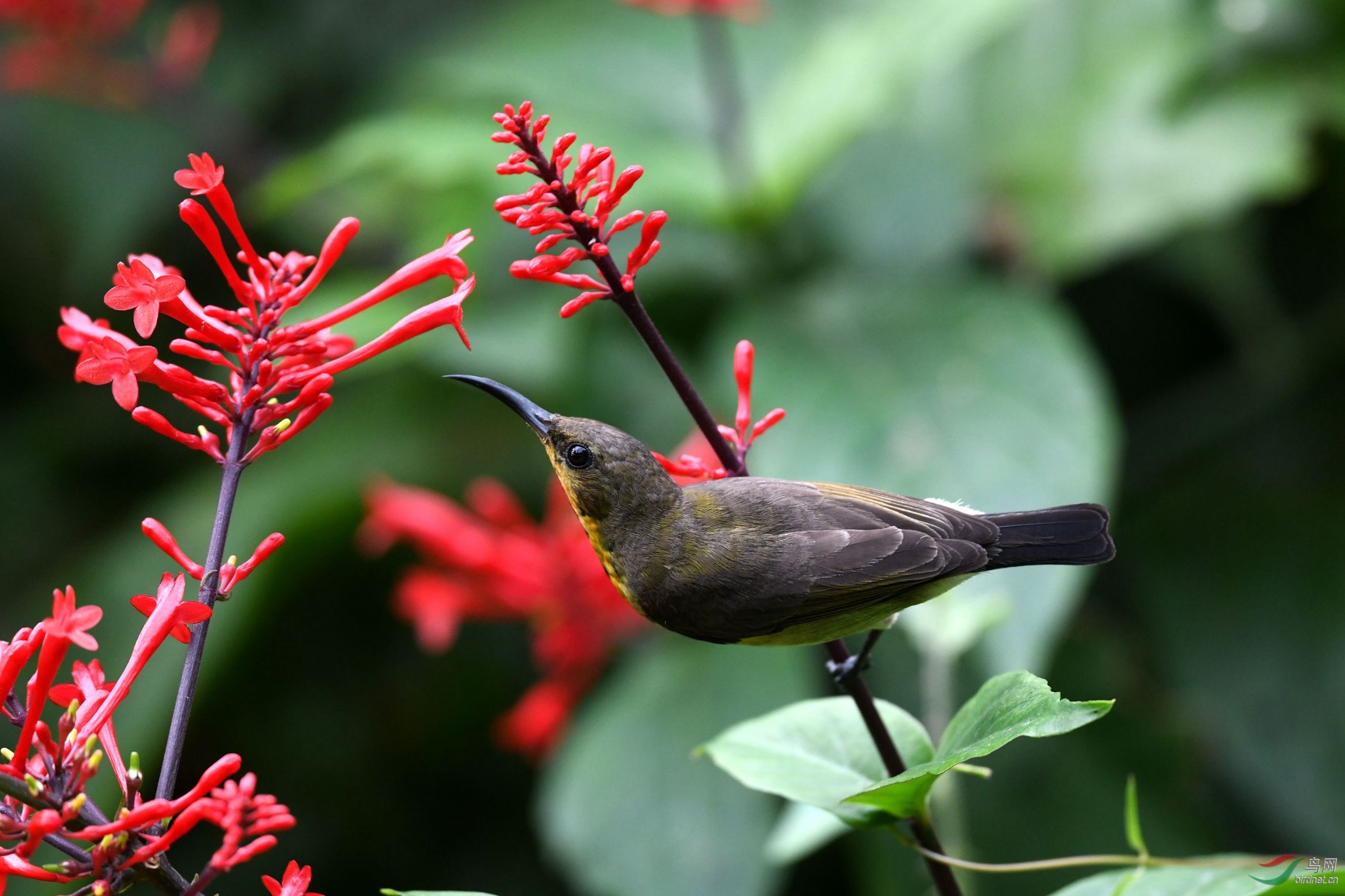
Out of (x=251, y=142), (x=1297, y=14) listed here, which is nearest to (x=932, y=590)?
(x=1297, y=14)

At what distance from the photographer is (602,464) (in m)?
1.42

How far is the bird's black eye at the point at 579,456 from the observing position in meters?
1.41

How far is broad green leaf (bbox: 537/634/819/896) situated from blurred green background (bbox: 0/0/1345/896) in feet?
0.03

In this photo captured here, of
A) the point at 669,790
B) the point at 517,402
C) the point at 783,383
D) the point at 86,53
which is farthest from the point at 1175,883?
the point at 86,53

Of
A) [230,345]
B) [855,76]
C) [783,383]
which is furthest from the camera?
[855,76]

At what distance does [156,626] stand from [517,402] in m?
0.45

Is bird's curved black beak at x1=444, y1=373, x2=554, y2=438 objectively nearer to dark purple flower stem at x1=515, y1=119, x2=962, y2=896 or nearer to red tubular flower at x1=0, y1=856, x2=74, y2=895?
dark purple flower stem at x1=515, y1=119, x2=962, y2=896

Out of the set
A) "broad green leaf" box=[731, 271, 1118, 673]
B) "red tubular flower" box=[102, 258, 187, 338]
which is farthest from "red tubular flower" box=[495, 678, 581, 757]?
"red tubular flower" box=[102, 258, 187, 338]

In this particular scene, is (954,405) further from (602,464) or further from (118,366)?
(118,366)

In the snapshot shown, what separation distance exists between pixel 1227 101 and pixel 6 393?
154 inches

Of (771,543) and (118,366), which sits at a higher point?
(118,366)

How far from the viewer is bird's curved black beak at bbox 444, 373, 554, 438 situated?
50.7 inches

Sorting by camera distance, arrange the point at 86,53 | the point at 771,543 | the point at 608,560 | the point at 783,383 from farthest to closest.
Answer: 1. the point at 86,53
2. the point at 783,383
3. the point at 608,560
4. the point at 771,543

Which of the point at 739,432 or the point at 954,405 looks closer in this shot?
the point at 739,432
